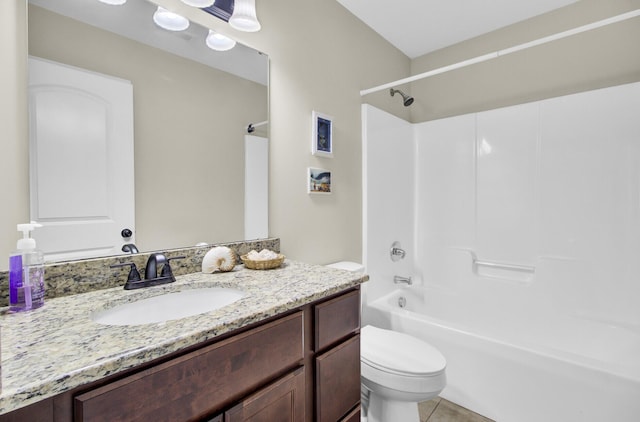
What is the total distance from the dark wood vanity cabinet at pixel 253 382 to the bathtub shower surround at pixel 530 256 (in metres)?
0.98

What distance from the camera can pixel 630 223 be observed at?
6.14 feet

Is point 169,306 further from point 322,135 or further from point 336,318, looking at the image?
point 322,135

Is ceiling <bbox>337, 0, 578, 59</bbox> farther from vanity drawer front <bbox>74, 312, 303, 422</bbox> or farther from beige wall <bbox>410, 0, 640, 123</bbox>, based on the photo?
vanity drawer front <bbox>74, 312, 303, 422</bbox>

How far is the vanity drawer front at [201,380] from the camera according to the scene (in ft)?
1.82

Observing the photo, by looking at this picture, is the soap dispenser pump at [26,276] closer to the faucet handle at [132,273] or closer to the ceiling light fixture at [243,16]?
the faucet handle at [132,273]

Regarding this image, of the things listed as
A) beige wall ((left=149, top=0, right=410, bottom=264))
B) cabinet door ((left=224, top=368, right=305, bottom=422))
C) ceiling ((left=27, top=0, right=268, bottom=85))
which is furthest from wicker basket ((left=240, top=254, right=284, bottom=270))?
ceiling ((left=27, top=0, right=268, bottom=85))

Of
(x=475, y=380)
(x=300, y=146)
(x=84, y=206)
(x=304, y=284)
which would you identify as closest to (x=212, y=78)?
(x=300, y=146)

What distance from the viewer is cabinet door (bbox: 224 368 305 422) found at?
29.2 inches

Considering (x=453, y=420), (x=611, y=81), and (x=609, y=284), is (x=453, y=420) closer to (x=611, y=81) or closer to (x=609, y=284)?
(x=609, y=284)

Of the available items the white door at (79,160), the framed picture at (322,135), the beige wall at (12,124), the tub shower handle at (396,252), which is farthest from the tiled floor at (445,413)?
the beige wall at (12,124)

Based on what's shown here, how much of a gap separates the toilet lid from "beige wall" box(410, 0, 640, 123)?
199cm

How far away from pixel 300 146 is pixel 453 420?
1791mm

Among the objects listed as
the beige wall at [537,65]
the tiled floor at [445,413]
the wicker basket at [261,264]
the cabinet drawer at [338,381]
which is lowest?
the tiled floor at [445,413]

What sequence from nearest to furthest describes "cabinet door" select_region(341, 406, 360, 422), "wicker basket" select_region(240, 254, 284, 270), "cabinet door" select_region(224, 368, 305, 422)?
1. "cabinet door" select_region(224, 368, 305, 422)
2. "cabinet door" select_region(341, 406, 360, 422)
3. "wicker basket" select_region(240, 254, 284, 270)
